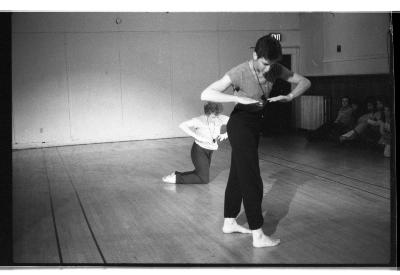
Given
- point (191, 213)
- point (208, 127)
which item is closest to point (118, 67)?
point (208, 127)

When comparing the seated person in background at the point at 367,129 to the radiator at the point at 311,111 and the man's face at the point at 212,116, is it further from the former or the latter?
the man's face at the point at 212,116

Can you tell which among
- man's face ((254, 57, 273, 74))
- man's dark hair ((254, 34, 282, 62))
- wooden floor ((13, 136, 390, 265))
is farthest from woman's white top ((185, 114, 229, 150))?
man's dark hair ((254, 34, 282, 62))

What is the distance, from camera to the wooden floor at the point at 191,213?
3.15m

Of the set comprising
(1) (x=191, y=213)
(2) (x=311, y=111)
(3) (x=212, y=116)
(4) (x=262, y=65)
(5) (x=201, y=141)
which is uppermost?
(4) (x=262, y=65)

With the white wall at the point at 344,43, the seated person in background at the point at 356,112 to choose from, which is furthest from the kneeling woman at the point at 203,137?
the white wall at the point at 344,43

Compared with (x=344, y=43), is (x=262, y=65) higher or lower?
lower

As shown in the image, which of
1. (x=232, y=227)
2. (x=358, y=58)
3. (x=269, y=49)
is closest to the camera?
(x=269, y=49)

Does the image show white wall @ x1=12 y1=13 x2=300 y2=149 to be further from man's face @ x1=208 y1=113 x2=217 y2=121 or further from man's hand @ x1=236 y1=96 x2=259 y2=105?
man's hand @ x1=236 y1=96 x2=259 y2=105

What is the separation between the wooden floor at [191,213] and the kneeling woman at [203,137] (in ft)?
0.48

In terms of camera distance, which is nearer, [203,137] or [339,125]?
[203,137]

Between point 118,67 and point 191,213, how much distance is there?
22.1ft

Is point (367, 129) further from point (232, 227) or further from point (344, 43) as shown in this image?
point (232, 227)

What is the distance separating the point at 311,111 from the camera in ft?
33.3

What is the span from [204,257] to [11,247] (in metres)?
1.39
